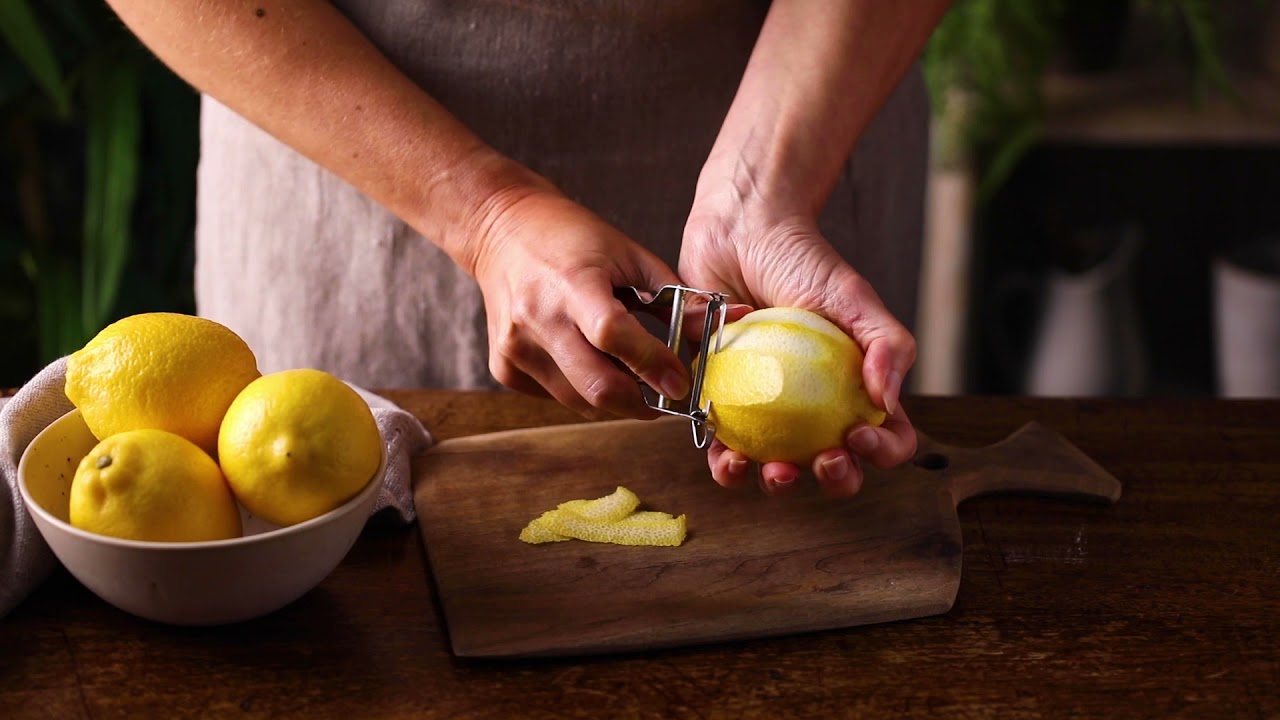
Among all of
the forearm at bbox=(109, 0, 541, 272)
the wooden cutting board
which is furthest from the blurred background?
the wooden cutting board

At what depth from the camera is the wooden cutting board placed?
932mm

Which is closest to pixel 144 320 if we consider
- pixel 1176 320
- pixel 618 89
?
pixel 618 89

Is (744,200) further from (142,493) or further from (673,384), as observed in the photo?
(142,493)

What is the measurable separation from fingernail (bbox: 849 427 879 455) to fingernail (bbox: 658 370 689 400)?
0.48ft

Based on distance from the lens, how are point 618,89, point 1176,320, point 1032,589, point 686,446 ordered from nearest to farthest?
point 1032,589
point 686,446
point 618,89
point 1176,320

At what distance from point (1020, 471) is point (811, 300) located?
0.25 metres

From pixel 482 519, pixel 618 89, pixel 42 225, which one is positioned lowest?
pixel 42 225

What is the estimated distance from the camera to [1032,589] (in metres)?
0.99

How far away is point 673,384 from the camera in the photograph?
1.05m

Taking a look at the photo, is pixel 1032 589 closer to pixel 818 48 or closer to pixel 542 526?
pixel 542 526

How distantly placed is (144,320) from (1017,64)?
74.5 inches

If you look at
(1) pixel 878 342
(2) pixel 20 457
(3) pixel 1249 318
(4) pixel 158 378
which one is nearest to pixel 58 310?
(2) pixel 20 457

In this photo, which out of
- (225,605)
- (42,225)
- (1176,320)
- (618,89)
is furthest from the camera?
(1176,320)

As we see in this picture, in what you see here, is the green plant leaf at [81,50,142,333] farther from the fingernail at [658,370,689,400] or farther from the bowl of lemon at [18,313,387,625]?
the fingernail at [658,370,689,400]
